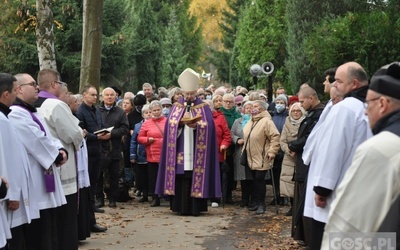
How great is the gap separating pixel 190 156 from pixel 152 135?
4.26 ft

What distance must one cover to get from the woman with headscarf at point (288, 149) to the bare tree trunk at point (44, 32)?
633 cm

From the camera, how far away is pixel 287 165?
12188 millimetres

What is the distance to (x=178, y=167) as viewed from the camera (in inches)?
516

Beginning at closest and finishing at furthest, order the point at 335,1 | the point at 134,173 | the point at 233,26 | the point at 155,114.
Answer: the point at 155,114, the point at 134,173, the point at 335,1, the point at 233,26

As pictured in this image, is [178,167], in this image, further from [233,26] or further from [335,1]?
[233,26]

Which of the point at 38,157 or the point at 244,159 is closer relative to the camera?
the point at 38,157

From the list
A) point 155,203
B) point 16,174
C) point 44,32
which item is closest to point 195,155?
point 155,203

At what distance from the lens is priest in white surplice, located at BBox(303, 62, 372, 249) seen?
21.7 feet

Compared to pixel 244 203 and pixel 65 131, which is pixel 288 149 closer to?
pixel 244 203

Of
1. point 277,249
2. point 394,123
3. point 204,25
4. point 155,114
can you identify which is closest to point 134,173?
point 155,114

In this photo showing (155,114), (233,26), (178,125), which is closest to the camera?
(178,125)

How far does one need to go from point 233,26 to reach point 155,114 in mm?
45998

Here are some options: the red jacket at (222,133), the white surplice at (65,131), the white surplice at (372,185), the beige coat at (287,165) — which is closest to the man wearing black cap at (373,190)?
the white surplice at (372,185)

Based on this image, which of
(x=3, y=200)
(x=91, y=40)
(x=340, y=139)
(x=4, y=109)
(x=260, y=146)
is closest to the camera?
(x=340, y=139)
